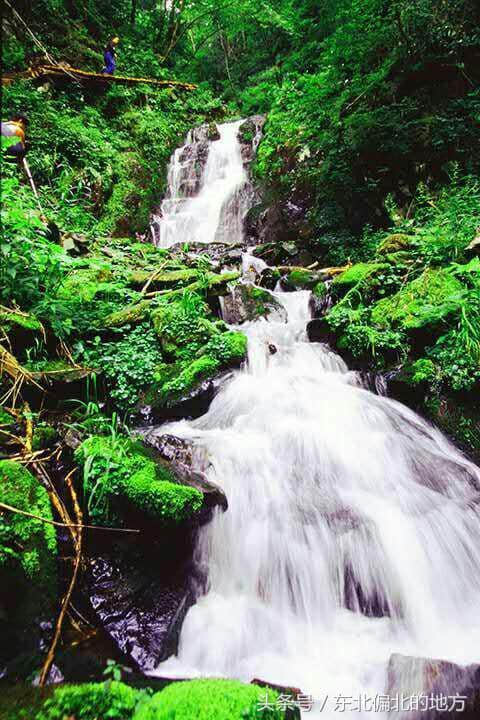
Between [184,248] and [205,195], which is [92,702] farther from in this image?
[205,195]

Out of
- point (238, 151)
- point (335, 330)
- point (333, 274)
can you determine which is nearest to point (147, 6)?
point (238, 151)

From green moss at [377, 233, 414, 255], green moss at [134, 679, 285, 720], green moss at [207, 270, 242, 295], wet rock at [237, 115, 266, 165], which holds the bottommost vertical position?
green moss at [134, 679, 285, 720]

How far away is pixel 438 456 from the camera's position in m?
4.31

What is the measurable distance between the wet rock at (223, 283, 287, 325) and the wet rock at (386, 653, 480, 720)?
18.2ft

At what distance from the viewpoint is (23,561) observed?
242 centimetres

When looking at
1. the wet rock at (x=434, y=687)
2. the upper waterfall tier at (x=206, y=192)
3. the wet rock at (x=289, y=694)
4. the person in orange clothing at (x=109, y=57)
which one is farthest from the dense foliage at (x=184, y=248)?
the wet rock at (x=434, y=687)

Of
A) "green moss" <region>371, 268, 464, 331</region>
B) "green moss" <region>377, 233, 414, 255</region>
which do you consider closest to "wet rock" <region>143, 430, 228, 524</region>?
"green moss" <region>371, 268, 464, 331</region>

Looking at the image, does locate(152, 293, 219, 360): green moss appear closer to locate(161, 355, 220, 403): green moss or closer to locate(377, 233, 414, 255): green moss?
locate(161, 355, 220, 403): green moss

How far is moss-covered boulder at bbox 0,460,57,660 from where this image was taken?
231cm

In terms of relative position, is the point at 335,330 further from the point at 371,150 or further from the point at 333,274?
the point at 371,150

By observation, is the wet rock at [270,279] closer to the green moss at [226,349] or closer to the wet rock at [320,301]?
the wet rock at [320,301]

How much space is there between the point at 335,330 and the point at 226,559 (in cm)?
417

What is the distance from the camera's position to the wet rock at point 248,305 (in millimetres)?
7109

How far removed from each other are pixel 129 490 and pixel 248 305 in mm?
4938
